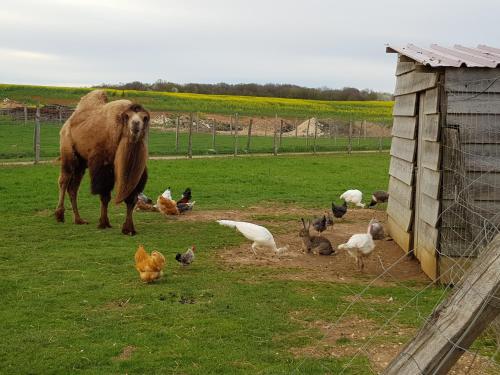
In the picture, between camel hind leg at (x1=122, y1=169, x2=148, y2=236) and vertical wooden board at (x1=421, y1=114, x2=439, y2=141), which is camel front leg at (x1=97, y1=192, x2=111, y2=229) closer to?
camel hind leg at (x1=122, y1=169, x2=148, y2=236)

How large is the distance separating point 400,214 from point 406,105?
1.85 metres

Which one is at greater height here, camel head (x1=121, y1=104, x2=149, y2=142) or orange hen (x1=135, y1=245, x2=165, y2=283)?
camel head (x1=121, y1=104, x2=149, y2=142)

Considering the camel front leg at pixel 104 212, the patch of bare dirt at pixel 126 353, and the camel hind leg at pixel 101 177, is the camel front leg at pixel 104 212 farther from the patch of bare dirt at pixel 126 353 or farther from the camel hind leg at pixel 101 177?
the patch of bare dirt at pixel 126 353

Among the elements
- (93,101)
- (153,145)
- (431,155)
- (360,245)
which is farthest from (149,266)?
(153,145)

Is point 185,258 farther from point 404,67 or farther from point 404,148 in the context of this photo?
point 404,67

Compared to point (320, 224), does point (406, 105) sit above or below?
above

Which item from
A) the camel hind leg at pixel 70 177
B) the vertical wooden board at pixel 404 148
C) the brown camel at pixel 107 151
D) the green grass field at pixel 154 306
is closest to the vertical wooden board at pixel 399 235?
the vertical wooden board at pixel 404 148

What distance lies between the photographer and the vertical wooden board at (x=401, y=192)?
1019 centimetres

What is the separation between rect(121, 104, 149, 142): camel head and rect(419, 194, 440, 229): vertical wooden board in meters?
4.96

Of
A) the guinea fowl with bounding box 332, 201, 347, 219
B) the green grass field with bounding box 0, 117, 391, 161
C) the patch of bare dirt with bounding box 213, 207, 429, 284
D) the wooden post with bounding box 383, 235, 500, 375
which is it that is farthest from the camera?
the green grass field with bounding box 0, 117, 391, 161

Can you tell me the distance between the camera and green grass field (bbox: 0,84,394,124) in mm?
53316

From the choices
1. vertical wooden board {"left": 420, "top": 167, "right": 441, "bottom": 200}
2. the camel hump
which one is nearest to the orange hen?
vertical wooden board {"left": 420, "top": 167, "right": 441, "bottom": 200}

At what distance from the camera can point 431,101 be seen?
8.73 m

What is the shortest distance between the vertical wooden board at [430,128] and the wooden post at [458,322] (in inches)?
234
